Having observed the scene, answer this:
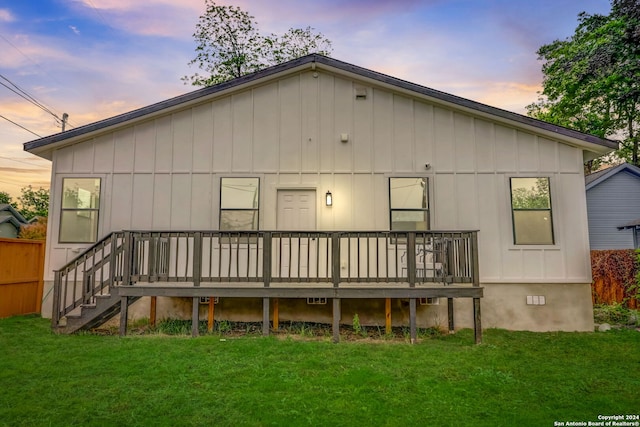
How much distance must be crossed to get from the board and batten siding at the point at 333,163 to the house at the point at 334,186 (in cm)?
3

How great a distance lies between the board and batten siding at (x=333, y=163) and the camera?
702 cm

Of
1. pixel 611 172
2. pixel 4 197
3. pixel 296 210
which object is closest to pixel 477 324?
pixel 296 210

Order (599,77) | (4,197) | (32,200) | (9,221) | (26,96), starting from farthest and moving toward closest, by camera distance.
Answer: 1. (32,200)
2. (4,197)
3. (9,221)
4. (26,96)
5. (599,77)

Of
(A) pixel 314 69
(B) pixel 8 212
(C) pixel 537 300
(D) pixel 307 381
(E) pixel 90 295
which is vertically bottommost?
(D) pixel 307 381

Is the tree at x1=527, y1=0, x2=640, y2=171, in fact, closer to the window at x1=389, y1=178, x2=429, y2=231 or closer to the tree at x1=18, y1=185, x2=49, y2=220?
the window at x1=389, y1=178, x2=429, y2=231

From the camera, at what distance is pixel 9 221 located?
23.4m

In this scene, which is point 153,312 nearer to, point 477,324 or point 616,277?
point 477,324

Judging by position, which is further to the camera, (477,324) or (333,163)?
(333,163)

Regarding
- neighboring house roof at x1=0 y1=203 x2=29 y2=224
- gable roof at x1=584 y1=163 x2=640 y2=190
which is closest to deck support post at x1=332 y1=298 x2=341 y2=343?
gable roof at x1=584 y1=163 x2=640 y2=190

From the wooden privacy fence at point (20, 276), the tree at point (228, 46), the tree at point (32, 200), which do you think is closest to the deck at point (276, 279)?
the wooden privacy fence at point (20, 276)

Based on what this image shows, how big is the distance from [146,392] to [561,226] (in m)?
7.22

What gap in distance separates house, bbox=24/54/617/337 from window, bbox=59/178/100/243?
2cm

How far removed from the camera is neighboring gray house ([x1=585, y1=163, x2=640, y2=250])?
14.8m

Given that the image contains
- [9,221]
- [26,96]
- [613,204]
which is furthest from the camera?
[9,221]
